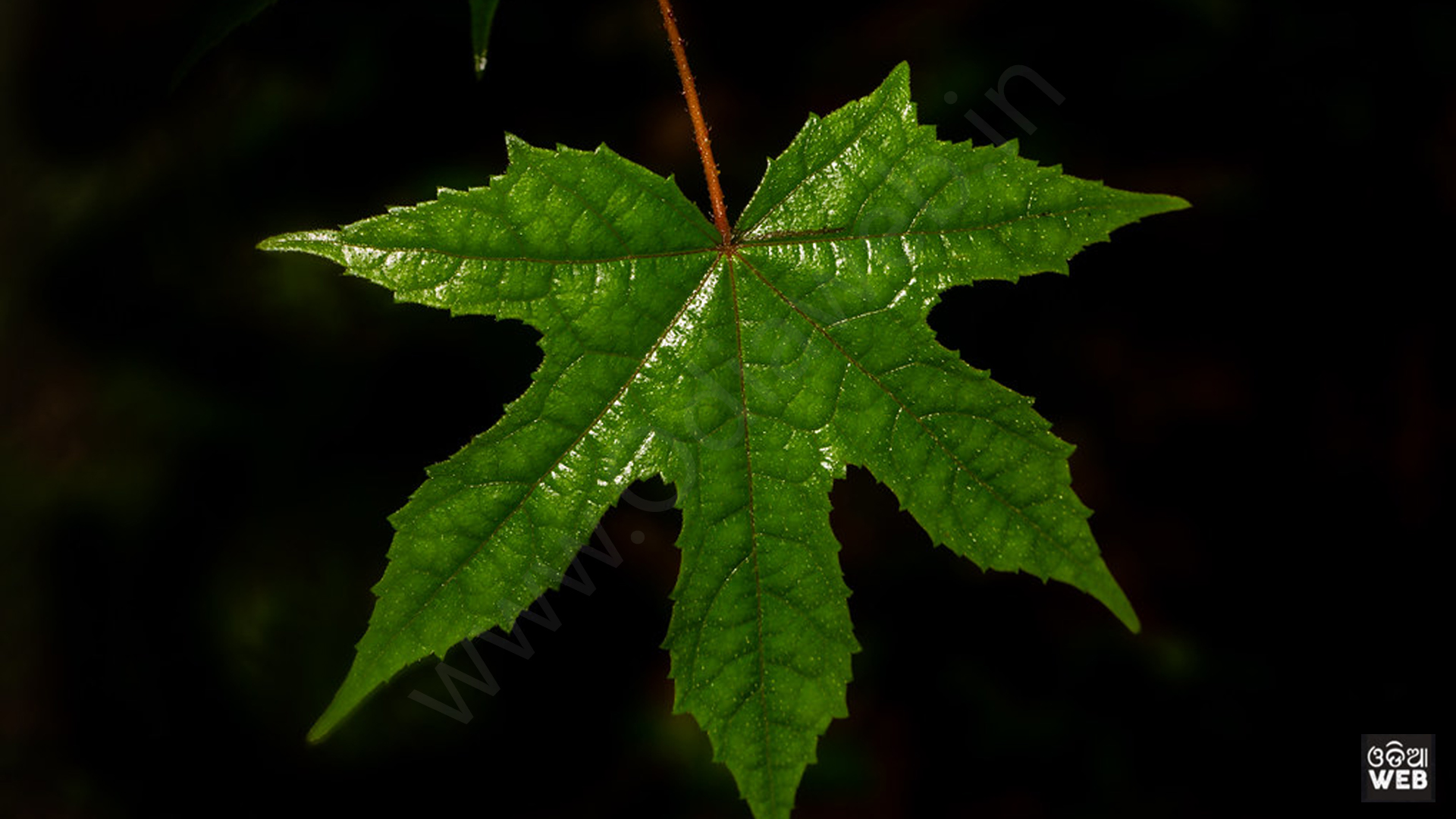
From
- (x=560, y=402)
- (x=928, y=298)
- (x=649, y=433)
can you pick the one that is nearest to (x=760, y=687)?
(x=649, y=433)

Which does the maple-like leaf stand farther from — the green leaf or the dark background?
the dark background

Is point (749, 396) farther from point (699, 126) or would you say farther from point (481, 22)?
point (481, 22)

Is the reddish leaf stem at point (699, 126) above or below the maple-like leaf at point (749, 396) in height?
above

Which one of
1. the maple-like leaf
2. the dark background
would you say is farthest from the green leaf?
the dark background

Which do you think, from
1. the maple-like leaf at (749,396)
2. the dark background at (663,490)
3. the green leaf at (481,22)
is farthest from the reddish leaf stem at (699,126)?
the dark background at (663,490)

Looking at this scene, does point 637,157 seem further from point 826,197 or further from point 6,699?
point 6,699

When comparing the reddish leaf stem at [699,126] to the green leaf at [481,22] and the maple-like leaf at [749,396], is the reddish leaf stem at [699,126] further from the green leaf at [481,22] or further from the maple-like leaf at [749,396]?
the green leaf at [481,22]
